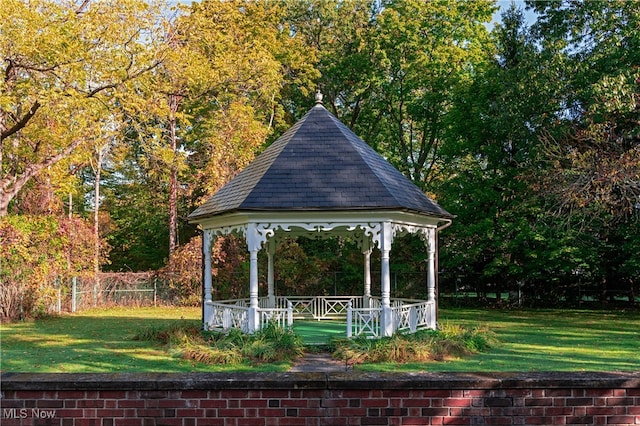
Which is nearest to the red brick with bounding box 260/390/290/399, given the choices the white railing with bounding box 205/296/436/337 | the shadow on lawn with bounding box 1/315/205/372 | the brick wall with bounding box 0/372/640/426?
the brick wall with bounding box 0/372/640/426

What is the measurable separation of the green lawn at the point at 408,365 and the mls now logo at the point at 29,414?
707cm

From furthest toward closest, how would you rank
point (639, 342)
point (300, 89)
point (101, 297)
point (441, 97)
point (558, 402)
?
1. point (300, 89)
2. point (441, 97)
3. point (101, 297)
4. point (639, 342)
5. point (558, 402)

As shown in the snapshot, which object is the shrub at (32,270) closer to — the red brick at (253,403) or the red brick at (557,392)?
the red brick at (253,403)

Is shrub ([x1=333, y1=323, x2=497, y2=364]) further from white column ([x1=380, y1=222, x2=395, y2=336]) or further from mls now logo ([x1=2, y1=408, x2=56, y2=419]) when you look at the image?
mls now logo ([x1=2, y1=408, x2=56, y2=419])

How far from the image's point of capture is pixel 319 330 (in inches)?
639

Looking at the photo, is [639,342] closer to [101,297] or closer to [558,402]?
[558,402]

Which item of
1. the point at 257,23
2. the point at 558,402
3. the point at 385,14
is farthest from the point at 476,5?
the point at 558,402

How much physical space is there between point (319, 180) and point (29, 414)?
1104 centimetres

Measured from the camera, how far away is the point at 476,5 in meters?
33.6

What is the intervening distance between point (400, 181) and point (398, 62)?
61.0ft

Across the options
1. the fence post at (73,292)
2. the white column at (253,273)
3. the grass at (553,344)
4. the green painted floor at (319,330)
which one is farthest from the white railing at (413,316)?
the fence post at (73,292)

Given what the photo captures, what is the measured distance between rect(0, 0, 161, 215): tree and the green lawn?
5.24m

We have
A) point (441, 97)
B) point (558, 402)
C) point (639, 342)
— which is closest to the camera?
point (558, 402)

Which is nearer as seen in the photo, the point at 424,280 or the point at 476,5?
the point at 424,280
